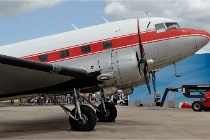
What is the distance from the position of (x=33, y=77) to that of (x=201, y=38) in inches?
267

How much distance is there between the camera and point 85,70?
38.6ft

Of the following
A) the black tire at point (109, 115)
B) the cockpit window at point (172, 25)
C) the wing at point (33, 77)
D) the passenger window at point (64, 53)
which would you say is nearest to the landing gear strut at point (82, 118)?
the wing at point (33, 77)

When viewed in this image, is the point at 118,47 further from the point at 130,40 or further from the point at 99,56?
the point at 99,56

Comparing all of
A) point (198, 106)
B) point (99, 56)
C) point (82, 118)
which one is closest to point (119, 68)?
point (99, 56)

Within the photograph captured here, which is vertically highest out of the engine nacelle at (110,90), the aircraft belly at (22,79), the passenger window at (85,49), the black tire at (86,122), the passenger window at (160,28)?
the passenger window at (160,28)

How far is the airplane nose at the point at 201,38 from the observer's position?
480 inches

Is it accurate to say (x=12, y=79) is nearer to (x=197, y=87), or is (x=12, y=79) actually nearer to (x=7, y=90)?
(x=7, y=90)

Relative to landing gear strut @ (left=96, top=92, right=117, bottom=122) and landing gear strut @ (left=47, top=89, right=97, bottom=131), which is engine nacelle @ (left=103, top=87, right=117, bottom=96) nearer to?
landing gear strut @ (left=47, top=89, right=97, bottom=131)

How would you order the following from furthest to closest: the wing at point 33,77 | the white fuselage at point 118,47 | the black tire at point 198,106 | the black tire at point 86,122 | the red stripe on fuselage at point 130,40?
the black tire at point 198,106 < the red stripe on fuselage at point 130,40 < the white fuselage at point 118,47 < the black tire at point 86,122 < the wing at point 33,77

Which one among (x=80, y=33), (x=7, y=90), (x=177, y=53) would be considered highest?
(x=80, y=33)

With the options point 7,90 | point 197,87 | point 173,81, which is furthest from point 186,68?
point 7,90

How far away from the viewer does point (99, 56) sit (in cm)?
1195

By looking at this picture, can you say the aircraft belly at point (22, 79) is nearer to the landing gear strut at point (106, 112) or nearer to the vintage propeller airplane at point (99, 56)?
the vintage propeller airplane at point (99, 56)

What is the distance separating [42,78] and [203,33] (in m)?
6.66
